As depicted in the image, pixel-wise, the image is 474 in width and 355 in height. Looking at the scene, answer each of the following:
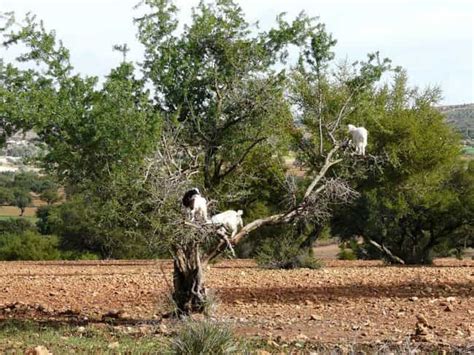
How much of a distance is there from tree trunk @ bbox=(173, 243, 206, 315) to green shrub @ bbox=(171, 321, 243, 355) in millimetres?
3108

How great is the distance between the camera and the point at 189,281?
11.9 m

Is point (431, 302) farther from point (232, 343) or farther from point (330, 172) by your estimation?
point (330, 172)

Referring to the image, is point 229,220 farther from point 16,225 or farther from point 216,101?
point 16,225

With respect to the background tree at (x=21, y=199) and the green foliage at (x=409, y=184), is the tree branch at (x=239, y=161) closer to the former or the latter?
the green foliage at (x=409, y=184)

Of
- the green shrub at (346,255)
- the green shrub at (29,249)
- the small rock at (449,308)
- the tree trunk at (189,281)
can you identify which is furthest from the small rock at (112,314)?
the green shrub at (346,255)

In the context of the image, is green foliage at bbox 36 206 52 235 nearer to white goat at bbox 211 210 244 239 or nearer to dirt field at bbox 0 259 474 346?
dirt field at bbox 0 259 474 346

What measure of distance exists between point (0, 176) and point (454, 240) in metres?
50.1

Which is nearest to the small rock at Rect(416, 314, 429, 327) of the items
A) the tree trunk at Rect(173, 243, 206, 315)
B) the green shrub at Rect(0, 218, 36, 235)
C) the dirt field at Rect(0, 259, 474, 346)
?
the dirt field at Rect(0, 259, 474, 346)

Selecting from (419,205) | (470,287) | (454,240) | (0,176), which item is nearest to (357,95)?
(470,287)

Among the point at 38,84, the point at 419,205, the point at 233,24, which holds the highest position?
the point at 233,24

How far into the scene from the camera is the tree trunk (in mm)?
11812

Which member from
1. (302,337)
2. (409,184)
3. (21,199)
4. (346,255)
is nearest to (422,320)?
(302,337)

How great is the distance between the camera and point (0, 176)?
72.6 metres

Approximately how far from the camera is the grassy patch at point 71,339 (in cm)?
916
